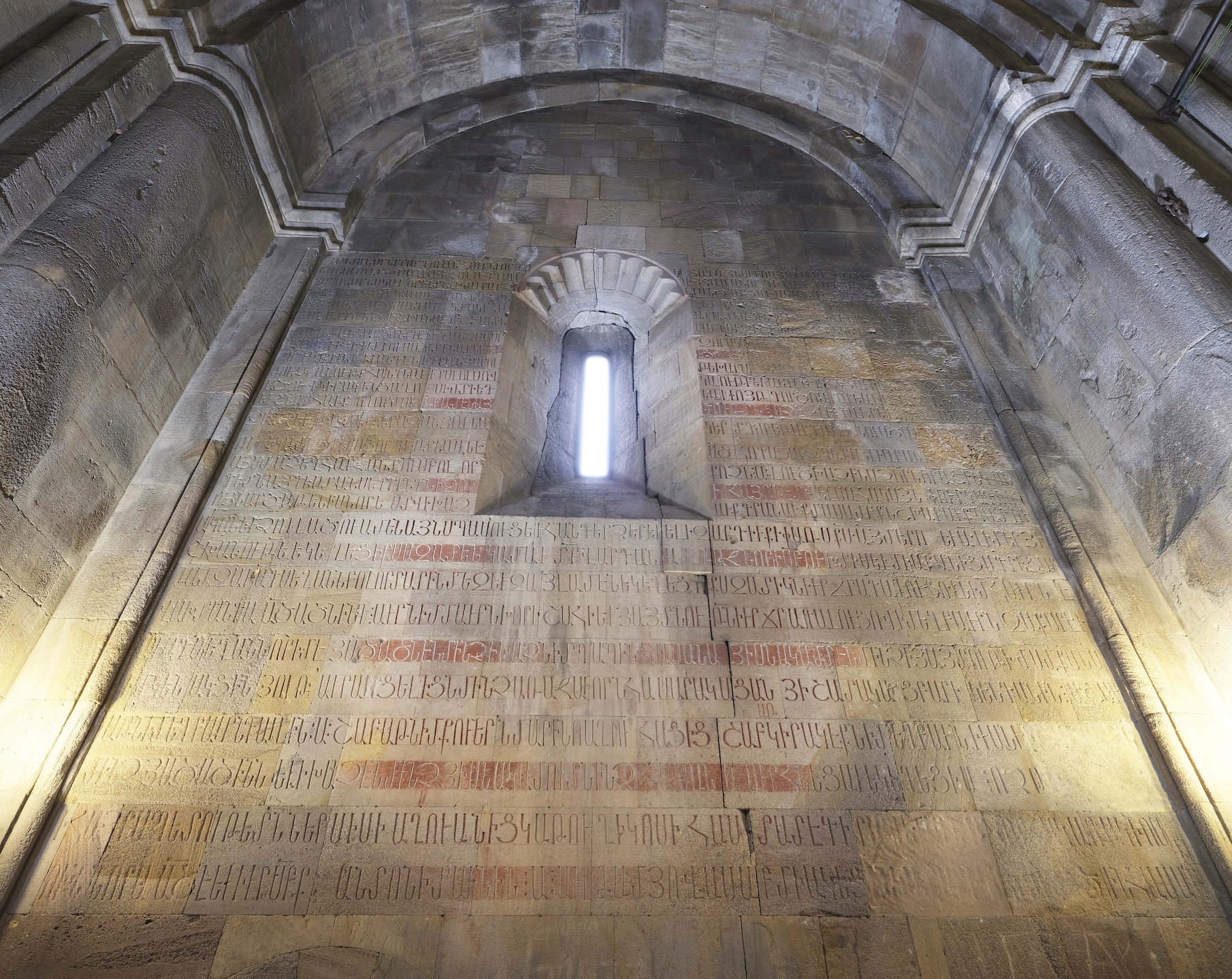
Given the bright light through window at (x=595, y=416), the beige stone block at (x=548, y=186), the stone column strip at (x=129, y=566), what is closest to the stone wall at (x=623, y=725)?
the stone column strip at (x=129, y=566)

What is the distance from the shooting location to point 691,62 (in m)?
9.09

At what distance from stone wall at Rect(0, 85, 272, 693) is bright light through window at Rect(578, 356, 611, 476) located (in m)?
3.32

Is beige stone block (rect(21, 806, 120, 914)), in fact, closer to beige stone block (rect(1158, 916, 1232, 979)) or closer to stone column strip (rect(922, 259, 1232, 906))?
beige stone block (rect(1158, 916, 1232, 979))

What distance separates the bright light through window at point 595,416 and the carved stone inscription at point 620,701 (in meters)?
1.21

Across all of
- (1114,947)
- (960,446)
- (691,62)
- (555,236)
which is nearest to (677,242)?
(555,236)

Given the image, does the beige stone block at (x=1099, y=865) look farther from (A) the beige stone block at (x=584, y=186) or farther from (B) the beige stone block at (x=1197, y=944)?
(A) the beige stone block at (x=584, y=186)

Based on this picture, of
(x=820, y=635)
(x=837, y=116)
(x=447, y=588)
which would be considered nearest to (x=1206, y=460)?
(x=820, y=635)

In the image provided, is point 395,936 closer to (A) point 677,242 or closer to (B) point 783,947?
(B) point 783,947

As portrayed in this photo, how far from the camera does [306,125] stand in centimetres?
770

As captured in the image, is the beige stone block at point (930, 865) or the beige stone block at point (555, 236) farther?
the beige stone block at point (555, 236)

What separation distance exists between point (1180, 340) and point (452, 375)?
17.2ft

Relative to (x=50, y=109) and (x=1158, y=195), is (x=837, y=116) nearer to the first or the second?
(x=1158, y=195)

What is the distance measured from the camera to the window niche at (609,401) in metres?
5.48

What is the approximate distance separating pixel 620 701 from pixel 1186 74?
6.16 metres
